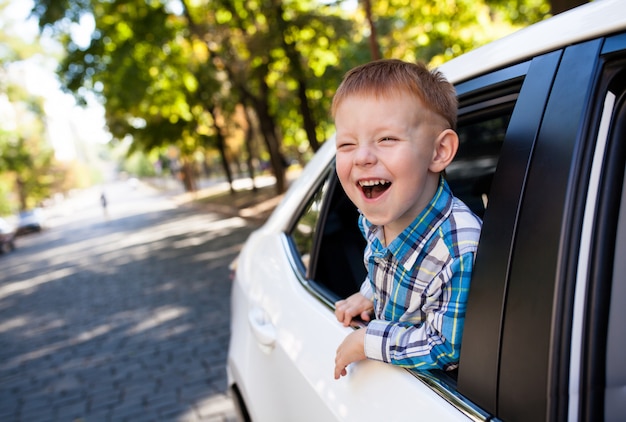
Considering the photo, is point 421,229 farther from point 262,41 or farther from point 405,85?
point 262,41

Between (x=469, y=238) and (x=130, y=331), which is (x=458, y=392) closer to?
(x=469, y=238)

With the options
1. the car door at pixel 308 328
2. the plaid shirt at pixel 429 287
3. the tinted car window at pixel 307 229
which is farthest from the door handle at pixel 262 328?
the plaid shirt at pixel 429 287

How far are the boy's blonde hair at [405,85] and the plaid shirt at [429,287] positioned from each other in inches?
7.8

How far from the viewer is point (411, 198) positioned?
3.91 feet

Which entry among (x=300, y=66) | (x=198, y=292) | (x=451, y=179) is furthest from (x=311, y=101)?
(x=451, y=179)

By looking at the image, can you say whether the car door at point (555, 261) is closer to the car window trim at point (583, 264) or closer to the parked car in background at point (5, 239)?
the car window trim at point (583, 264)

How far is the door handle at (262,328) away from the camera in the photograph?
1.86m

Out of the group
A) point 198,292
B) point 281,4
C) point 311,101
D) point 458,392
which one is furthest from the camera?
point 311,101

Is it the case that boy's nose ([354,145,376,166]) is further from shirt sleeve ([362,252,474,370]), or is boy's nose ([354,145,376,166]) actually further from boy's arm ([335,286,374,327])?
boy's arm ([335,286,374,327])

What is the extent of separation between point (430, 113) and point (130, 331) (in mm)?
5566

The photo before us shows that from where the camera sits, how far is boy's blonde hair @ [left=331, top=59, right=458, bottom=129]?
1164mm

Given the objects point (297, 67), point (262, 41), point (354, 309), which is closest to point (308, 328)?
point (354, 309)

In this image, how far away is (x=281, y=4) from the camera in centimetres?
1310

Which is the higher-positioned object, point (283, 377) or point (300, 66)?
point (300, 66)
